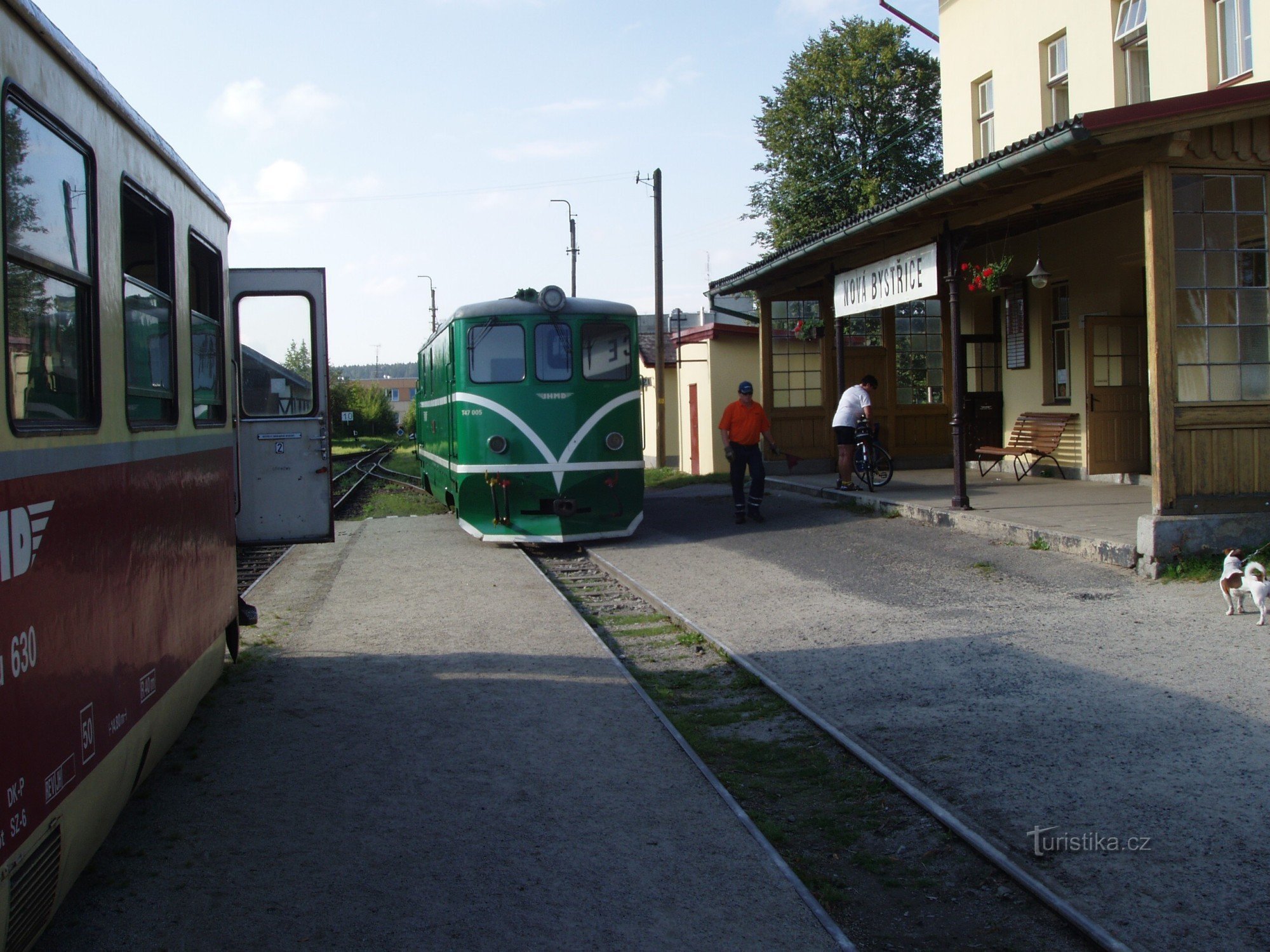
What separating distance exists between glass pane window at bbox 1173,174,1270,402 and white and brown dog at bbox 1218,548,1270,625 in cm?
236

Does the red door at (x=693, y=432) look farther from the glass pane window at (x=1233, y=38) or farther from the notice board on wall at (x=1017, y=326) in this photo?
the glass pane window at (x=1233, y=38)

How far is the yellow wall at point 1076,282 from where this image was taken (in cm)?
1484

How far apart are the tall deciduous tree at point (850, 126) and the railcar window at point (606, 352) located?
32.0 m

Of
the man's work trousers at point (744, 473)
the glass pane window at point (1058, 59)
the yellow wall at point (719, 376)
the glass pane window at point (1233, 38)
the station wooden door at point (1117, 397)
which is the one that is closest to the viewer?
the glass pane window at point (1233, 38)

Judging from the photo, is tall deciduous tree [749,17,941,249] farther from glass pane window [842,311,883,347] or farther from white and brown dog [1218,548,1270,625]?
white and brown dog [1218,548,1270,625]

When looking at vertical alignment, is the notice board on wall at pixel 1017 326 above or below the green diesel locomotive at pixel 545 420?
above

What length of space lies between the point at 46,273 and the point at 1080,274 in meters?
14.9

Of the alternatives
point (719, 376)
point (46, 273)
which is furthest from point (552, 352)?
point (719, 376)

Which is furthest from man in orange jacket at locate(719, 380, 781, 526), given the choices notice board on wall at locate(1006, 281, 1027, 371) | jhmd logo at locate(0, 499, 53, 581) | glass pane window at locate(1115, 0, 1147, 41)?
jhmd logo at locate(0, 499, 53, 581)

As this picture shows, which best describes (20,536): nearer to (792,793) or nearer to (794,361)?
(792,793)

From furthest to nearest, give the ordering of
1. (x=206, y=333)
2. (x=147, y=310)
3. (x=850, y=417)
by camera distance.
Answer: (x=850, y=417), (x=206, y=333), (x=147, y=310)

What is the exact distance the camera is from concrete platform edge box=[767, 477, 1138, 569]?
31.7ft

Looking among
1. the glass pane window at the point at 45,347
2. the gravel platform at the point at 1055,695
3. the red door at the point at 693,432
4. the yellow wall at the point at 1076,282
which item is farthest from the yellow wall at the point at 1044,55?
the glass pane window at the point at 45,347

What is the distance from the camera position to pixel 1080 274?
1582 centimetres
